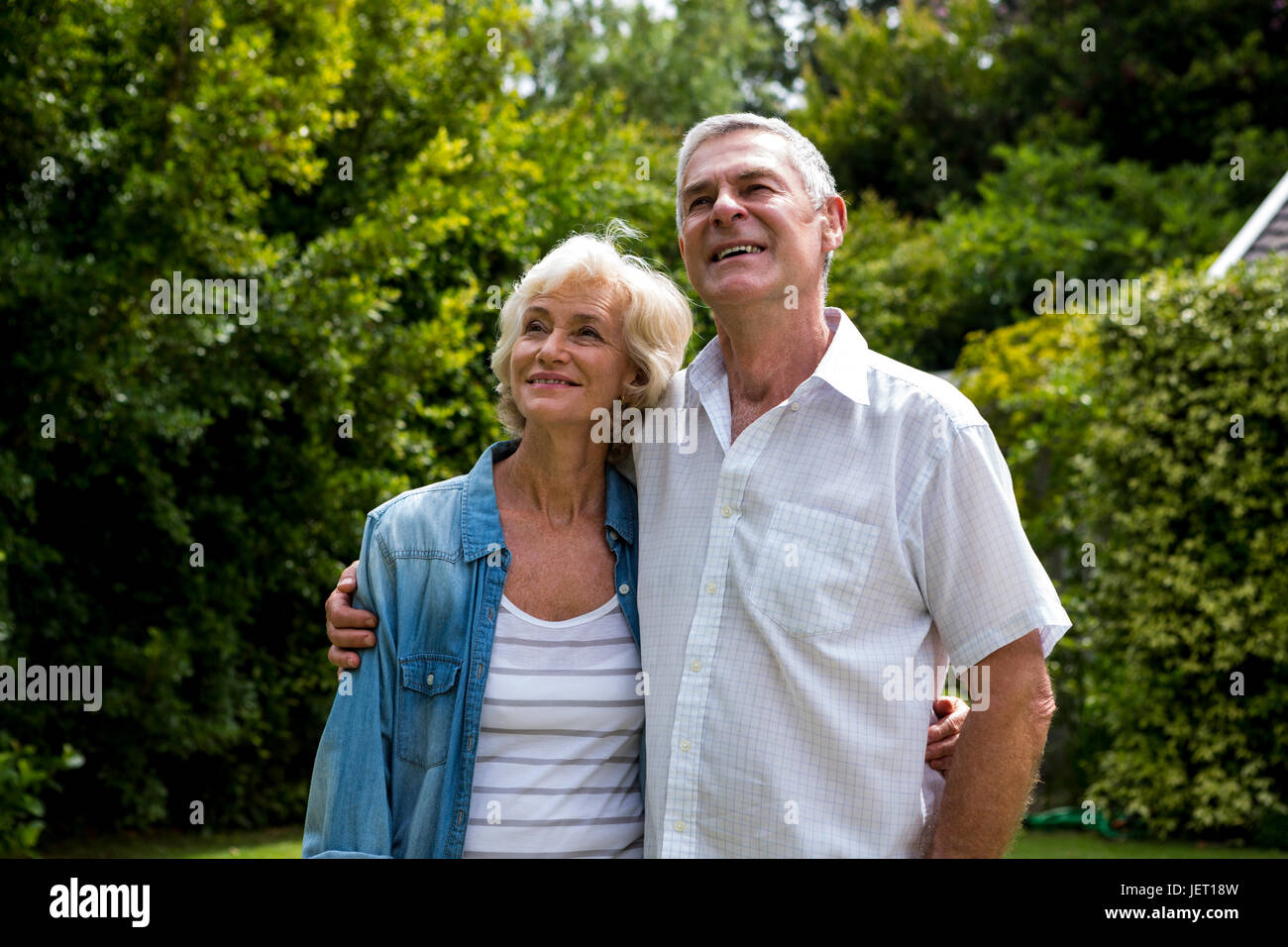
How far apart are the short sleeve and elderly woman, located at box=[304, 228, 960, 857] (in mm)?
316

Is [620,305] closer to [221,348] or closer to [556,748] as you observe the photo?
[556,748]

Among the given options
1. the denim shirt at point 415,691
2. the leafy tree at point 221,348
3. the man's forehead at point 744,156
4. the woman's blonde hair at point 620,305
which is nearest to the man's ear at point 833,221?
the man's forehead at point 744,156

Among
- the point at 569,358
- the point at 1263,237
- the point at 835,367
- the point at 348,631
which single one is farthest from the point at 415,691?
the point at 1263,237

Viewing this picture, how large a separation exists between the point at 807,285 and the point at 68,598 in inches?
178

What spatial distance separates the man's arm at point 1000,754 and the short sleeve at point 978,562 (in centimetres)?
5

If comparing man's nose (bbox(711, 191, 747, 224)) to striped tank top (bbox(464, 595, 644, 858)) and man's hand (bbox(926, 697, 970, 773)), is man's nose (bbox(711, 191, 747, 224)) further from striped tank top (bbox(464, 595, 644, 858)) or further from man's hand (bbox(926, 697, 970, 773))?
man's hand (bbox(926, 697, 970, 773))

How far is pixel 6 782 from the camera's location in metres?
4.80

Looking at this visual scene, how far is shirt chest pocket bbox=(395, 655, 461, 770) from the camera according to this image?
2.44 meters

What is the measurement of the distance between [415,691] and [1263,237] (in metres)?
7.43

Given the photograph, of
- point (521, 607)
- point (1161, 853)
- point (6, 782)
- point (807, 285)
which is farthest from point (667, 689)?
point (1161, 853)

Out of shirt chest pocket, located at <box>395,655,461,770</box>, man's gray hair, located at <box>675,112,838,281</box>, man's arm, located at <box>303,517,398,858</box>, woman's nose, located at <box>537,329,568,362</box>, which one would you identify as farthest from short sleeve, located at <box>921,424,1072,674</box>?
man's arm, located at <box>303,517,398,858</box>

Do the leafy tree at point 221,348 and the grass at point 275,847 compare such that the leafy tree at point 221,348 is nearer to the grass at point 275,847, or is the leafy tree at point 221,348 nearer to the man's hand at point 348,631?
the grass at point 275,847

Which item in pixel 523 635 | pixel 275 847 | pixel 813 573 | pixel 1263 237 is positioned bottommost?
pixel 275 847

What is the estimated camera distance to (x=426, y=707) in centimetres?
246
